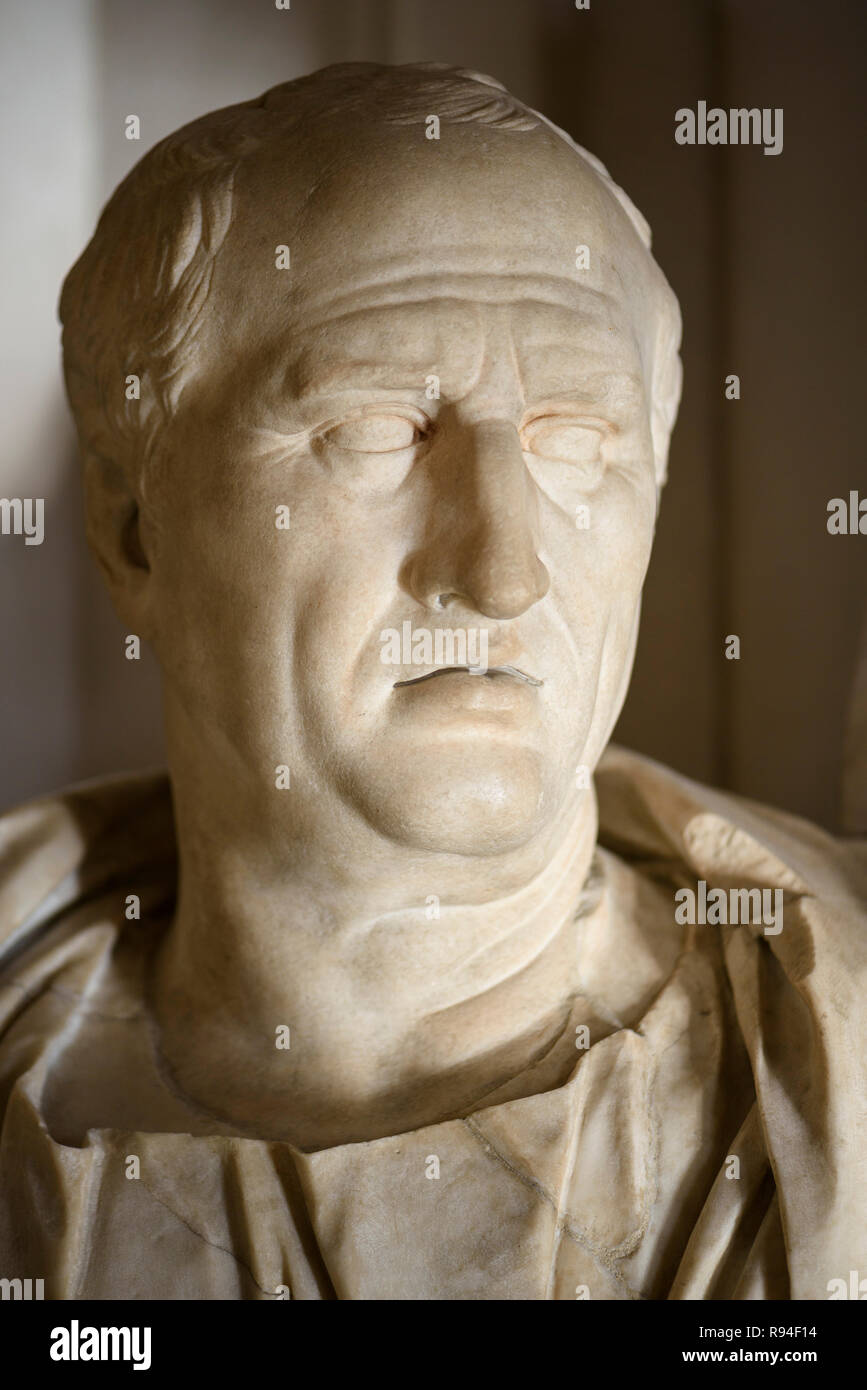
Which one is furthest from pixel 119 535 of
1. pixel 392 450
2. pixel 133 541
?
pixel 392 450

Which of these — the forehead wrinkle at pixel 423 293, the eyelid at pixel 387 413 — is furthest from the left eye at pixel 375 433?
the forehead wrinkle at pixel 423 293

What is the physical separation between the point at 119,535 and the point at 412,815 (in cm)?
73

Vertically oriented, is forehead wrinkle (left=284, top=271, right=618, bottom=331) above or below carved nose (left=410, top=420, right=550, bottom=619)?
above

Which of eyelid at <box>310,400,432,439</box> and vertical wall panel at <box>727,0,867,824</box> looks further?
vertical wall panel at <box>727,0,867,824</box>

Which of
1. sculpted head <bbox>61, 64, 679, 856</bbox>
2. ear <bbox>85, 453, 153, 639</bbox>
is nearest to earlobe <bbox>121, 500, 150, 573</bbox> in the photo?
ear <bbox>85, 453, 153, 639</bbox>

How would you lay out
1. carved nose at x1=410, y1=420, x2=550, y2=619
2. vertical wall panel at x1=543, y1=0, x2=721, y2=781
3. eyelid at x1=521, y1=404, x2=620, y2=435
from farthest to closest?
vertical wall panel at x1=543, y1=0, x2=721, y2=781 < eyelid at x1=521, y1=404, x2=620, y2=435 < carved nose at x1=410, y1=420, x2=550, y2=619

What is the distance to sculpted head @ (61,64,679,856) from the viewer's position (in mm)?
2158

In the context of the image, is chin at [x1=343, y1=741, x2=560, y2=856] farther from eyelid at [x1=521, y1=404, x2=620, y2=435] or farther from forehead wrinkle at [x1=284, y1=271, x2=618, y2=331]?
forehead wrinkle at [x1=284, y1=271, x2=618, y2=331]

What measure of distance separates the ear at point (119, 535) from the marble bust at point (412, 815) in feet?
0.13

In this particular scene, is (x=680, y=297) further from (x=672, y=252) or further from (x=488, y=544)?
(x=488, y=544)

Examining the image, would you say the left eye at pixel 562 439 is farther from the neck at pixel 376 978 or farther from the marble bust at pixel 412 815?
the neck at pixel 376 978

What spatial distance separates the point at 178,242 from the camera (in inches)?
91.5

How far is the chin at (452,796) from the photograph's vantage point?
2145 millimetres
